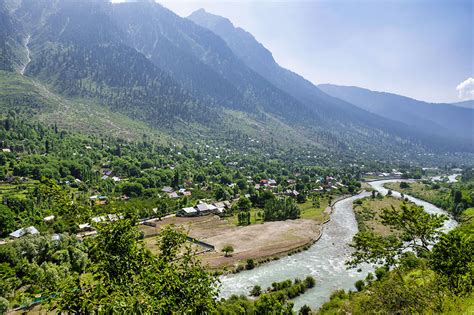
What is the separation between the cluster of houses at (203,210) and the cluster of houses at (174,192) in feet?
47.1

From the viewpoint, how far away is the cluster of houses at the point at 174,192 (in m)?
113

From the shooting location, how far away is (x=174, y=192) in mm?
116562

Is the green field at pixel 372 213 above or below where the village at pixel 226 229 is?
above

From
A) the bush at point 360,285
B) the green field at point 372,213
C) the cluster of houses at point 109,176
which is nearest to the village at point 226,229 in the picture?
the cluster of houses at point 109,176

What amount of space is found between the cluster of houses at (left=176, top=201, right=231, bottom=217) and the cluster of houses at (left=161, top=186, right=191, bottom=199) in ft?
47.1

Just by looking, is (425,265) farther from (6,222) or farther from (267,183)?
(267,183)

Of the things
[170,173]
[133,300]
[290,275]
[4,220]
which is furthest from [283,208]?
[133,300]

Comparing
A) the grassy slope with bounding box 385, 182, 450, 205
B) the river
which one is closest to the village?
the river

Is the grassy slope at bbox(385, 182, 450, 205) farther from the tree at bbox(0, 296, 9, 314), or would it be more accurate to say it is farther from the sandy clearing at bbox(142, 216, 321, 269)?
the tree at bbox(0, 296, 9, 314)

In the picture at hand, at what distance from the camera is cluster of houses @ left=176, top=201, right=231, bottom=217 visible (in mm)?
96000

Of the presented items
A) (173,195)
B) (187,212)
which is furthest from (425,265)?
(173,195)

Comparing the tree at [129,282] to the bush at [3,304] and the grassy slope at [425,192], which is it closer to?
the bush at [3,304]

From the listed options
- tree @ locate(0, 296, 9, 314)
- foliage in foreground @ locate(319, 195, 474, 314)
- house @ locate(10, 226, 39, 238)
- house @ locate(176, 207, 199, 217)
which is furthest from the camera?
house @ locate(176, 207, 199, 217)

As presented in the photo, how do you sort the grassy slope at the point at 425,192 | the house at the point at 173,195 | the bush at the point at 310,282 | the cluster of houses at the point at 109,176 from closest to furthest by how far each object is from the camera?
the bush at the point at 310,282 → the house at the point at 173,195 → the cluster of houses at the point at 109,176 → the grassy slope at the point at 425,192
